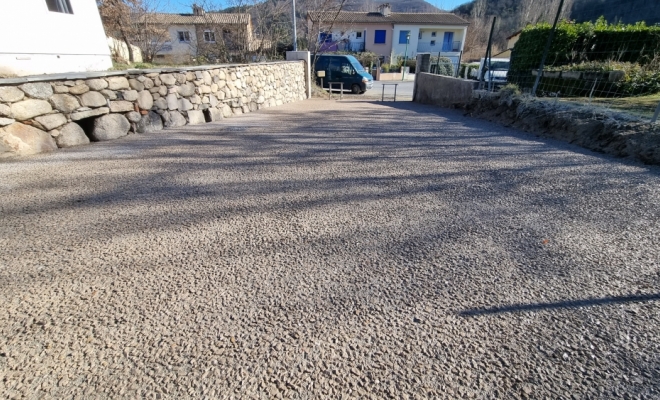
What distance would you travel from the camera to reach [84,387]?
115 cm

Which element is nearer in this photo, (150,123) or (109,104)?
(109,104)

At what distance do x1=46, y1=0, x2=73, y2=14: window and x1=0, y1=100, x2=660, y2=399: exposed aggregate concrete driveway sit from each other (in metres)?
7.75

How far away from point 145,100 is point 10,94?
5.80ft

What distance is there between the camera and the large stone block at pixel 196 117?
6.04 m

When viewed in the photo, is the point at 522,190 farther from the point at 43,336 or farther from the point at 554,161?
the point at 43,336

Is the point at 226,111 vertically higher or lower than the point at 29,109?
lower

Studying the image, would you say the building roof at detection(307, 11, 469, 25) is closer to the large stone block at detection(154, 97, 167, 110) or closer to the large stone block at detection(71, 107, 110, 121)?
the large stone block at detection(154, 97, 167, 110)

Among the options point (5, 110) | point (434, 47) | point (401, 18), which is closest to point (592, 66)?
point (5, 110)

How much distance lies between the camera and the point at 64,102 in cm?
409

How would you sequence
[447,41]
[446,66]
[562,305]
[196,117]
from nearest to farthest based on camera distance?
1. [562,305]
2. [196,117]
3. [446,66]
4. [447,41]

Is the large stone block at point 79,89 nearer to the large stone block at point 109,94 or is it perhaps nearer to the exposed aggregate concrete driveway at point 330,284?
the large stone block at point 109,94

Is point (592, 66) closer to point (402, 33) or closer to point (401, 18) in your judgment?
point (402, 33)

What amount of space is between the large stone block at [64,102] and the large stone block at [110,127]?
35 centimetres

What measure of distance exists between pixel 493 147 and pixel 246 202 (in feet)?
12.1
